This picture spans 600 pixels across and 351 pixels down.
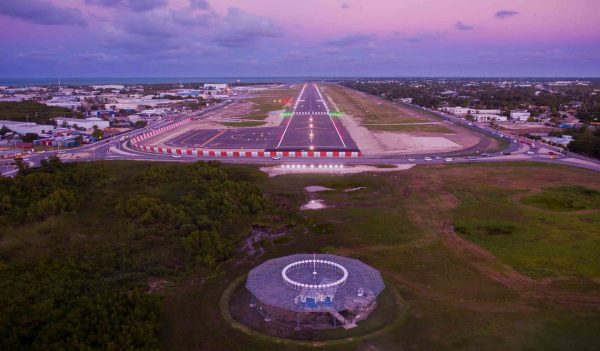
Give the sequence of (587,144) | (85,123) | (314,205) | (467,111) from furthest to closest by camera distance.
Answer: (467,111) < (85,123) < (587,144) < (314,205)

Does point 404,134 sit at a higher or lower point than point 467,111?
lower

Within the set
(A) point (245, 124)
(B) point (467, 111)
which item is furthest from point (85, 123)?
(B) point (467, 111)

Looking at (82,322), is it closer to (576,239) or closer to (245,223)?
(245,223)

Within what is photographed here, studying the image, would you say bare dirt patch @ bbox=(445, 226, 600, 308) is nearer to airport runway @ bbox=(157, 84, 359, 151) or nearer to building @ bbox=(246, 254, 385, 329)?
building @ bbox=(246, 254, 385, 329)

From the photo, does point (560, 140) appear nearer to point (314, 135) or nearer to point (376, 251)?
point (314, 135)

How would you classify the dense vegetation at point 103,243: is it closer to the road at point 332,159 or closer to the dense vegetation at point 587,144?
the road at point 332,159

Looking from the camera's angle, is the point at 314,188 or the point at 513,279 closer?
the point at 513,279
